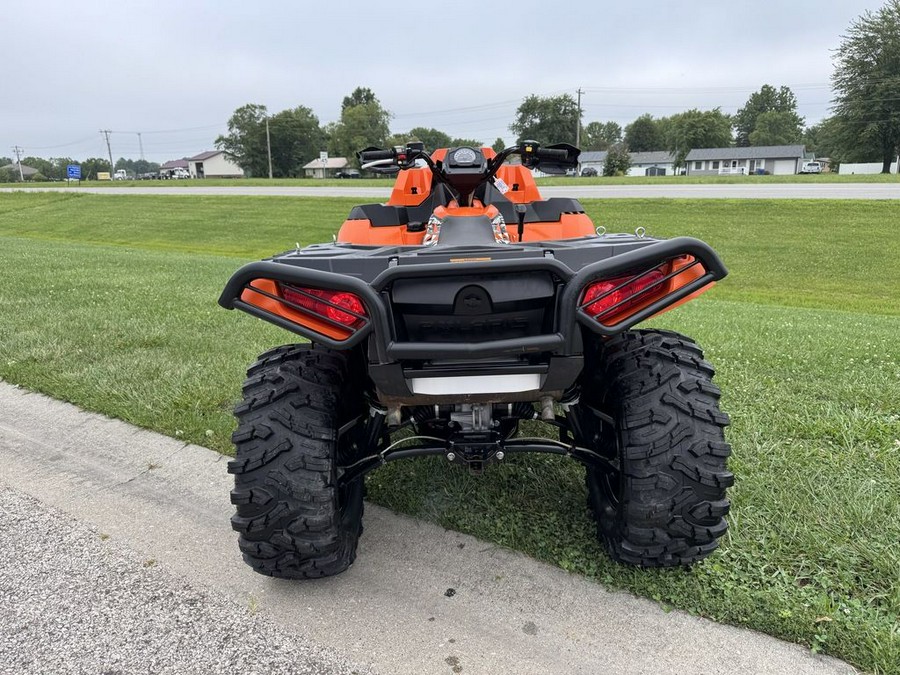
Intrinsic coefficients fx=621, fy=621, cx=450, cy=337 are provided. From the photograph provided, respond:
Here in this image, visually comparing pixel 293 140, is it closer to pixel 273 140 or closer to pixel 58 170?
pixel 273 140

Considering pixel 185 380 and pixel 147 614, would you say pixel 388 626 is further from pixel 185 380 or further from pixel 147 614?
pixel 185 380

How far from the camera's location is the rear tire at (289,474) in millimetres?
2219

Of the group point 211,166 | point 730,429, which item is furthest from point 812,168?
point 211,166

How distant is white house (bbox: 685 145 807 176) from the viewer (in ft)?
278

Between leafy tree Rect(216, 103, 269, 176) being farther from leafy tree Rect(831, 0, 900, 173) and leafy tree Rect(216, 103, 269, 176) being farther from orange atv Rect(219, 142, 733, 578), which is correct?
orange atv Rect(219, 142, 733, 578)

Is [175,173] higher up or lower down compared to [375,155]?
higher up

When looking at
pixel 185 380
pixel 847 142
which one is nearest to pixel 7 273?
pixel 185 380

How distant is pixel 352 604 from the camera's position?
2357 mm

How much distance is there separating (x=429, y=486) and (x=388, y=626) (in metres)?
0.98

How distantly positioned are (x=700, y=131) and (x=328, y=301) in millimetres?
97166

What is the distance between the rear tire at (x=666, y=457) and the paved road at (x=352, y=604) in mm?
253

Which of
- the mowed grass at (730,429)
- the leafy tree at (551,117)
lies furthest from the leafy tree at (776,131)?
the mowed grass at (730,429)

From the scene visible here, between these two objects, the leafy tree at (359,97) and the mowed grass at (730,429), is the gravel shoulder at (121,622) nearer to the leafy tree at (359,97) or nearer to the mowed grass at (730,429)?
the mowed grass at (730,429)

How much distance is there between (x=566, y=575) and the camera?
2.49 metres
